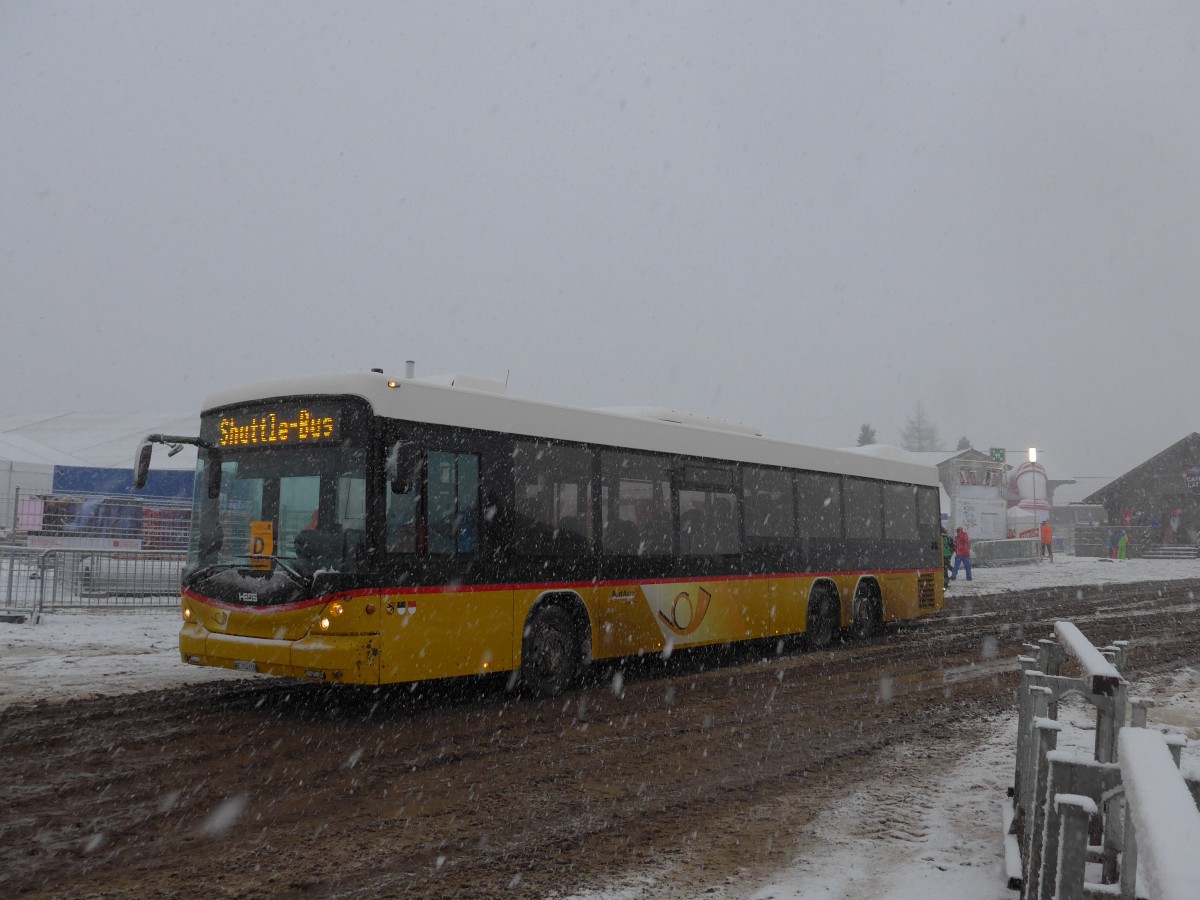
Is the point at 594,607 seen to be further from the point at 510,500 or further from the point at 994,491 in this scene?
the point at 994,491

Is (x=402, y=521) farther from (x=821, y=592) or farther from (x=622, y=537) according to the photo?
(x=821, y=592)

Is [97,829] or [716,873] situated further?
[97,829]

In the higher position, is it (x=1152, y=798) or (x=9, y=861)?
(x=1152, y=798)

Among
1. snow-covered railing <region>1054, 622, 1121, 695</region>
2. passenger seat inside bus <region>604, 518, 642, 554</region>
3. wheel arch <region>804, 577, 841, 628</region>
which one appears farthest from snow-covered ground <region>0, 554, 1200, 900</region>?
wheel arch <region>804, 577, 841, 628</region>

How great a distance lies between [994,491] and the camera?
58.9 m

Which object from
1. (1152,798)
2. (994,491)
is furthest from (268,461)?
(994,491)

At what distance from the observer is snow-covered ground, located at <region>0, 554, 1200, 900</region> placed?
4773 mm

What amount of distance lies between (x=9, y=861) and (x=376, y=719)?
13.7 feet

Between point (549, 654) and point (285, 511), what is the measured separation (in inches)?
122

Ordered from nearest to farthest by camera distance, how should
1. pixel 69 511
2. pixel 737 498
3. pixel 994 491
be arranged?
pixel 737 498, pixel 69 511, pixel 994 491

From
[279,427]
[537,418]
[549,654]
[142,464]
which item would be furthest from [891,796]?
[142,464]

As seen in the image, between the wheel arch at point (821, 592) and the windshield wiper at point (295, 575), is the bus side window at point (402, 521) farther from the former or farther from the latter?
the wheel arch at point (821, 592)

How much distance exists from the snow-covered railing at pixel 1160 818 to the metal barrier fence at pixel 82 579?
16.4 metres

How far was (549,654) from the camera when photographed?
10.2 meters
